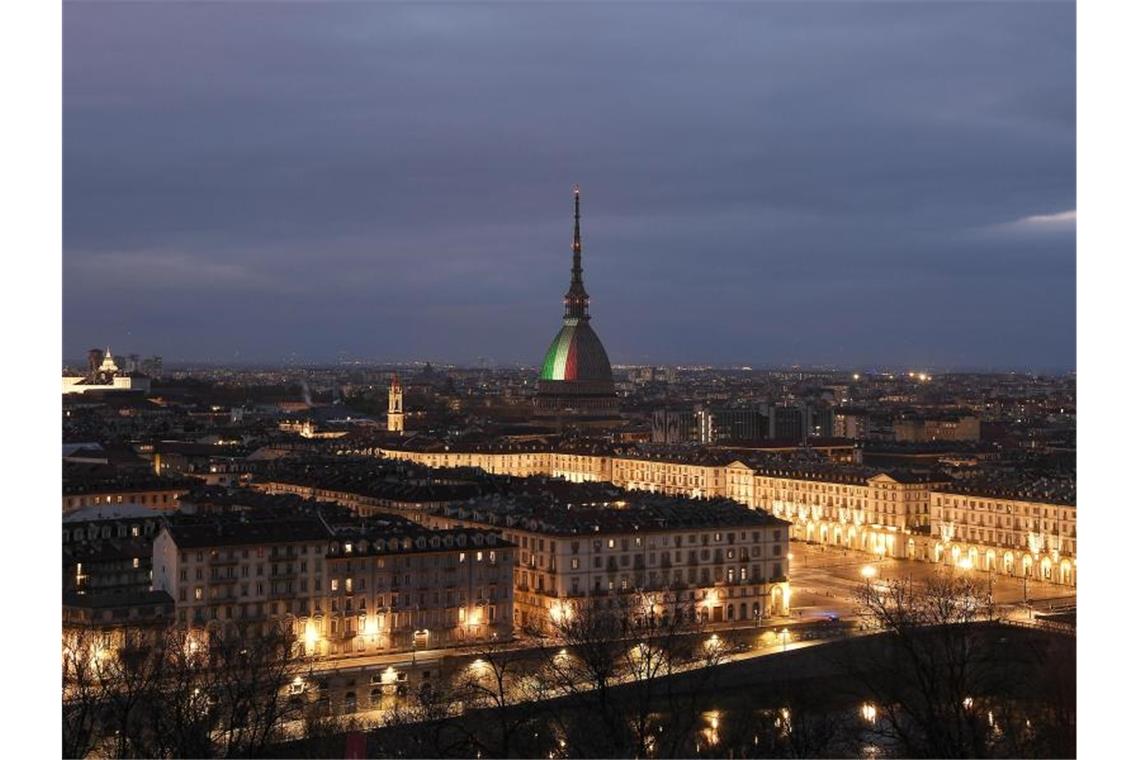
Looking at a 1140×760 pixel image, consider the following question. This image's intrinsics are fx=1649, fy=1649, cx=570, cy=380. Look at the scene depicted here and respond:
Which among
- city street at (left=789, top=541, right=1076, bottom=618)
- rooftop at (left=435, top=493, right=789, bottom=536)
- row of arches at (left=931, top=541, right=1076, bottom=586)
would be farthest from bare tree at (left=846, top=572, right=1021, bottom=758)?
row of arches at (left=931, top=541, right=1076, bottom=586)

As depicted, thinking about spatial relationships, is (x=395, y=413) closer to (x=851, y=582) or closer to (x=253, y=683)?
(x=851, y=582)

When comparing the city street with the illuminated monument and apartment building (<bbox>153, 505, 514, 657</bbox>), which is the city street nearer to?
apartment building (<bbox>153, 505, 514, 657</bbox>)

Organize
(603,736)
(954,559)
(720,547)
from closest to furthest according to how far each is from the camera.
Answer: (603,736)
(720,547)
(954,559)

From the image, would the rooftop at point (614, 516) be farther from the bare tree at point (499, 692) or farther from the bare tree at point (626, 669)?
the bare tree at point (499, 692)

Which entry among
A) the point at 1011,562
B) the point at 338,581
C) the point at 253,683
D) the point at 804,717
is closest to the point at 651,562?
the point at 338,581

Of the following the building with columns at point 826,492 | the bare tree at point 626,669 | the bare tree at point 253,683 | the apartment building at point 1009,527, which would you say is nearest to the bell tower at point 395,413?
the building with columns at point 826,492
